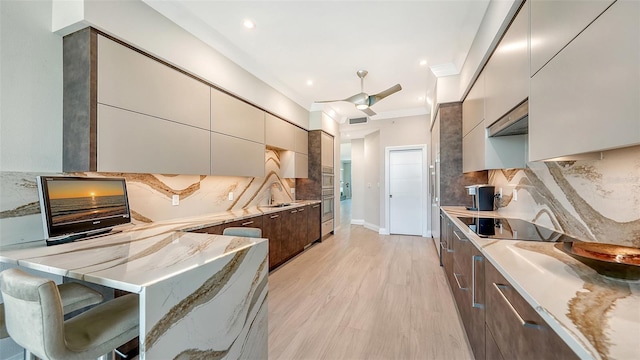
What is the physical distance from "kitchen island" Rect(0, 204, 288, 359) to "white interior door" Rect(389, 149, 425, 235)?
15.7ft

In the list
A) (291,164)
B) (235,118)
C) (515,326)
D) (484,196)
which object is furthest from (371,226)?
(515,326)

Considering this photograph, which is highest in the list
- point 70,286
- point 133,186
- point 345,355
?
point 133,186

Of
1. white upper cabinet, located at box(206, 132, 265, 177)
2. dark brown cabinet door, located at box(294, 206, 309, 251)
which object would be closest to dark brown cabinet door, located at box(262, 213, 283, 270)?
dark brown cabinet door, located at box(294, 206, 309, 251)

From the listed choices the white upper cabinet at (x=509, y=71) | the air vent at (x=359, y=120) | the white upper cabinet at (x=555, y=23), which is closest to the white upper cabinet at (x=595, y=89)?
the white upper cabinet at (x=555, y=23)

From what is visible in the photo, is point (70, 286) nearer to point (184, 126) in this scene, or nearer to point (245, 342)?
point (245, 342)

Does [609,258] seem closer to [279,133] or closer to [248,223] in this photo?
[248,223]

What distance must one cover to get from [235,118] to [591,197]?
10.8 feet

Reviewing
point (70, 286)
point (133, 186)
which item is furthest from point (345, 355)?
point (133, 186)

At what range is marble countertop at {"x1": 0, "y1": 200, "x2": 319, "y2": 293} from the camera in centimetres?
102

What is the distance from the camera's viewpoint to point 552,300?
2.60 ft

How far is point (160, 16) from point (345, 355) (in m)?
3.21

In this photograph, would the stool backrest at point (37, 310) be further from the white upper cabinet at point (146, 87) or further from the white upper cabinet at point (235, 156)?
the white upper cabinet at point (235, 156)

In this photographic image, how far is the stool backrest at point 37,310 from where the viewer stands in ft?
2.98

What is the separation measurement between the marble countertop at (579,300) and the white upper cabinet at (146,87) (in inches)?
107
